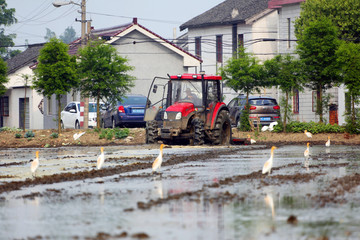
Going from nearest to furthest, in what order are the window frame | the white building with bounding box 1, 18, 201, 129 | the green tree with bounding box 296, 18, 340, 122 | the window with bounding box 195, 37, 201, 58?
the green tree with bounding box 296, 18, 340, 122 < the white building with bounding box 1, 18, 201, 129 < the window frame < the window with bounding box 195, 37, 201, 58

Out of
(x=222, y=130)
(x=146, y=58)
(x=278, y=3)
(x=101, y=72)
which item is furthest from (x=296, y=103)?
(x=222, y=130)

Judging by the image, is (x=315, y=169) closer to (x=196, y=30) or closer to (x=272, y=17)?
(x=272, y=17)

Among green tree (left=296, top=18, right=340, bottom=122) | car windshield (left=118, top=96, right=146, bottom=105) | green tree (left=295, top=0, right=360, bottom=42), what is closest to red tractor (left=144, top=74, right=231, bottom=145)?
green tree (left=296, top=18, right=340, bottom=122)

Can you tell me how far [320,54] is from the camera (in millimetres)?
31172

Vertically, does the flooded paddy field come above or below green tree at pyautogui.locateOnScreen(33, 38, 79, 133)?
below

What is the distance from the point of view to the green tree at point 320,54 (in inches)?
1229

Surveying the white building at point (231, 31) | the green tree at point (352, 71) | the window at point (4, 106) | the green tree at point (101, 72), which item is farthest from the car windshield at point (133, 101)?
the window at point (4, 106)

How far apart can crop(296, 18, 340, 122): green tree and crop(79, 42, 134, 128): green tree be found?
822 cm

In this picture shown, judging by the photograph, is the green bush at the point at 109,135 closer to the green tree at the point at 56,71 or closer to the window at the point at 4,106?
the green tree at the point at 56,71

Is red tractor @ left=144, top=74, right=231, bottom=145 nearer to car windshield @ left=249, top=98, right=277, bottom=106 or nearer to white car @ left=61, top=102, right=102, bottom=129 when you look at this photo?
car windshield @ left=249, top=98, right=277, bottom=106

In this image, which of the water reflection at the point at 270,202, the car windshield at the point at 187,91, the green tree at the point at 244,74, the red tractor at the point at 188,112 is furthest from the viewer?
the green tree at the point at 244,74

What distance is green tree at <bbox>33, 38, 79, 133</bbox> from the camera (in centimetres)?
3231

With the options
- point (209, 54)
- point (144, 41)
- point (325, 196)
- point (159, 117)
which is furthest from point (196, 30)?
point (325, 196)

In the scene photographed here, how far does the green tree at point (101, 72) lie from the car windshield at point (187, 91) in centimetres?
868
